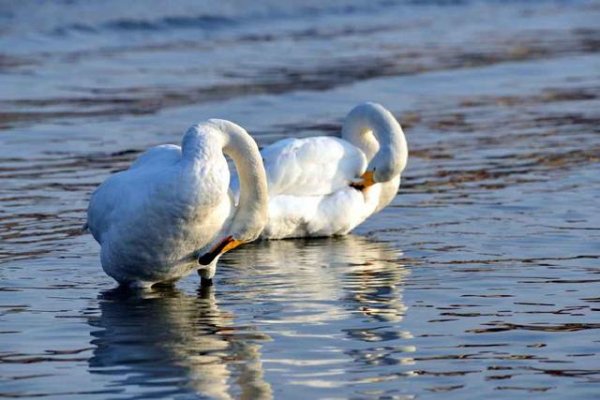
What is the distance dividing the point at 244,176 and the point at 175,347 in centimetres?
126

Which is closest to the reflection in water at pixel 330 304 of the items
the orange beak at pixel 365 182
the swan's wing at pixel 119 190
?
the orange beak at pixel 365 182

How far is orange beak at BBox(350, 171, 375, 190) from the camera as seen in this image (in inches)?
401

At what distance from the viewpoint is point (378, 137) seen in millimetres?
10273

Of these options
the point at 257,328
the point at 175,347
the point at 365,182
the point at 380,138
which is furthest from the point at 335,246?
the point at 175,347

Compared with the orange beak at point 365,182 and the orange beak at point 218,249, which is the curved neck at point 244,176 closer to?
the orange beak at point 218,249

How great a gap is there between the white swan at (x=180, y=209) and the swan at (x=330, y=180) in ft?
6.63

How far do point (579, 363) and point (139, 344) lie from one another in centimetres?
207

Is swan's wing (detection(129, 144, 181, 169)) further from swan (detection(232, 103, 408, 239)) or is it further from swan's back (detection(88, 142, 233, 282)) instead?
swan (detection(232, 103, 408, 239))

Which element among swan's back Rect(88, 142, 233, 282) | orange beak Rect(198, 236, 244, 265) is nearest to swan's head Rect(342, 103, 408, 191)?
swan's back Rect(88, 142, 233, 282)

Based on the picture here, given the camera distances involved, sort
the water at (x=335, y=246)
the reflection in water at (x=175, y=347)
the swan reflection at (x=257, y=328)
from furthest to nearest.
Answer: the water at (x=335, y=246) < the swan reflection at (x=257, y=328) < the reflection in water at (x=175, y=347)

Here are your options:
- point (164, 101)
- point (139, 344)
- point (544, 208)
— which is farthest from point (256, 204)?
point (164, 101)

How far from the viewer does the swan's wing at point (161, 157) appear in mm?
7807

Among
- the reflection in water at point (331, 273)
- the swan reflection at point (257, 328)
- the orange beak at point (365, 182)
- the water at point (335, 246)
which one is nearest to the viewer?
the swan reflection at point (257, 328)

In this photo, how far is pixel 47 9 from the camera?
26.9 metres
